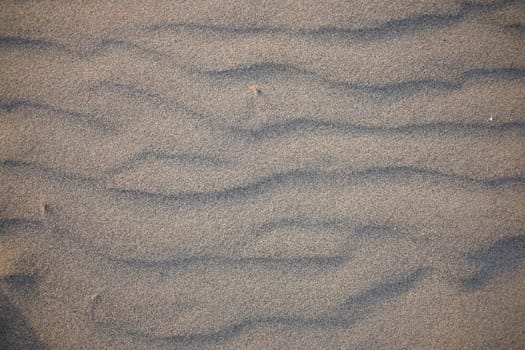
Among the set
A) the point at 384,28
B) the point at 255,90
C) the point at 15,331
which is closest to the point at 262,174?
the point at 255,90

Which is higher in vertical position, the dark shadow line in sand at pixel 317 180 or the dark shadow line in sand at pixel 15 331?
the dark shadow line in sand at pixel 317 180

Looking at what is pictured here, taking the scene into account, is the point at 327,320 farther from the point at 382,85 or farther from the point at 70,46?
the point at 70,46

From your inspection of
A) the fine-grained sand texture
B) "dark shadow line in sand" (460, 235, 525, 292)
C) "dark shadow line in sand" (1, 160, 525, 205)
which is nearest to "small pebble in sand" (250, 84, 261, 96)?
the fine-grained sand texture

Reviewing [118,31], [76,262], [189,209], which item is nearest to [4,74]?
[118,31]

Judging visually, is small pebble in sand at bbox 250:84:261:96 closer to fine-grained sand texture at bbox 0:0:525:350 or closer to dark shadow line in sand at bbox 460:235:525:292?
fine-grained sand texture at bbox 0:0:525:350

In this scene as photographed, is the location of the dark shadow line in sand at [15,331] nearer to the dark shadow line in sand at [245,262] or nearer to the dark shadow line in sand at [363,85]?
the dark shadow line in sand at [245,262]

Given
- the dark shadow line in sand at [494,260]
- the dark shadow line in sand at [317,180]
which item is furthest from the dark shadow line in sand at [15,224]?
the dark shadow line in sand at [494,260]

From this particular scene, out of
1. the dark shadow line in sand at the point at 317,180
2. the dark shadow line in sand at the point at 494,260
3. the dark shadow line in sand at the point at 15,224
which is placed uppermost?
the dark shadow line in sand at the point at 317,180
